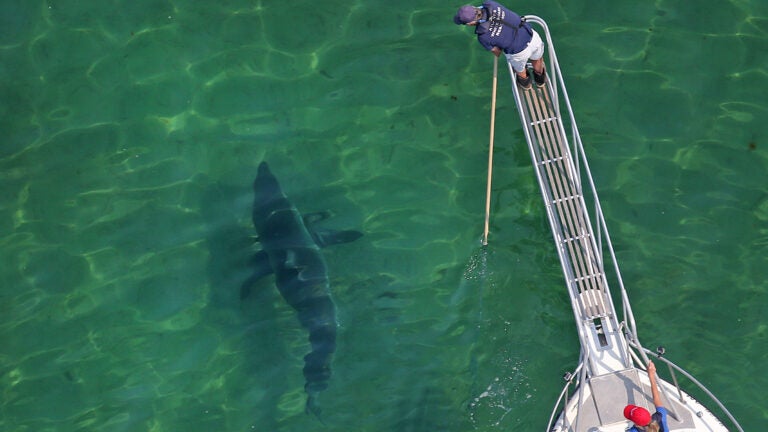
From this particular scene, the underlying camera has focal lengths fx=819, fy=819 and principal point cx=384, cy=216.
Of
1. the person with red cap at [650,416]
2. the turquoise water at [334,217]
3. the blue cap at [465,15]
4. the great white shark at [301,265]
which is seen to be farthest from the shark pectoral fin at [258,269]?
the person with red cap at [650,416]

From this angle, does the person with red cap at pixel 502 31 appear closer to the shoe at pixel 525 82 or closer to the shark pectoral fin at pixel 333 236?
the shoe at pixel 525 82

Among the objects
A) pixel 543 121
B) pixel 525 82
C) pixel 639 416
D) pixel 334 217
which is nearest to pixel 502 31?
pixel 525 82

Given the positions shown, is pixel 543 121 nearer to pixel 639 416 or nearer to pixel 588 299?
pixel 588 299

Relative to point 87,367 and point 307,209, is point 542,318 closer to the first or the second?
point 307,209

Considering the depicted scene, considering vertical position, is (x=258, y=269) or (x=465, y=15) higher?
(x=465, y=15)

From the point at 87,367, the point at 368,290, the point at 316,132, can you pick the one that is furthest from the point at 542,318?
the point at 87,367

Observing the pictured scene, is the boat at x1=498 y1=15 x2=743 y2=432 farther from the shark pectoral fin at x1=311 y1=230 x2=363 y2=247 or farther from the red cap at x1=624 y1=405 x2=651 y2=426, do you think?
the shark pectoral fin at x1=311 y1=230 x2=363 y2=247
